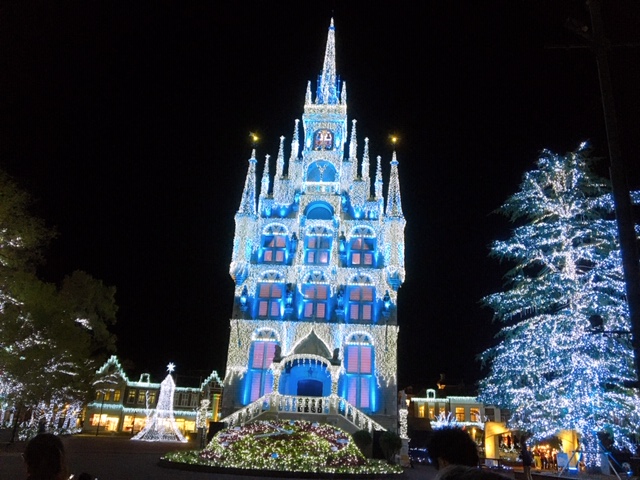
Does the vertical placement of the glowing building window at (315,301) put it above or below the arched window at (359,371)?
above

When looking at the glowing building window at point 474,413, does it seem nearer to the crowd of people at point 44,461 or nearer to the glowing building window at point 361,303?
the glowing building window at point 361,303

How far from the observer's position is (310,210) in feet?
140

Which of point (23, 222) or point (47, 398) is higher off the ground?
point (23, 222)

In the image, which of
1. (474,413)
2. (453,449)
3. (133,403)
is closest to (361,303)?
(474,413)

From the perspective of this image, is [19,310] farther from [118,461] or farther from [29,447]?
[29,447]

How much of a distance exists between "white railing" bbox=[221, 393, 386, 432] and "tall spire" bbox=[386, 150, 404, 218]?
615 inches

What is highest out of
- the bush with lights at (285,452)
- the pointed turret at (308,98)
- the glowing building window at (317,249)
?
the pointed turret at (308,98)

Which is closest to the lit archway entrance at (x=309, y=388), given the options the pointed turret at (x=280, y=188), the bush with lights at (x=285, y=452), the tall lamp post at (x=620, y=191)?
the pointed turret at (x=280, y=188)

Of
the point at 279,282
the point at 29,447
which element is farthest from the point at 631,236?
the point at 279,282

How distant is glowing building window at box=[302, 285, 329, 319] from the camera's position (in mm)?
39312

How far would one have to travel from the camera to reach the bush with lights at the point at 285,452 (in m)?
18.3

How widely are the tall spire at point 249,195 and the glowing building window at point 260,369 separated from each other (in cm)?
1047

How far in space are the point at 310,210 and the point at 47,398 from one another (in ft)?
75.6

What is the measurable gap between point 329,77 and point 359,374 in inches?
1085
